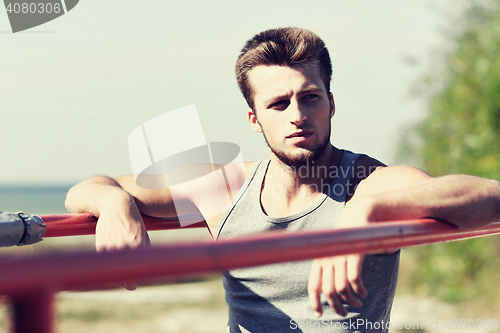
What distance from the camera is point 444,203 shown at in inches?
49.4

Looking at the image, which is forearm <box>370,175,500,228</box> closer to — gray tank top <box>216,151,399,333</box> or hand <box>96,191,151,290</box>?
gray tank top <box>216,151,399,333</box>

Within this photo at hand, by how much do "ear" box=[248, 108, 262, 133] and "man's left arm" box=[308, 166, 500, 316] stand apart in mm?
939

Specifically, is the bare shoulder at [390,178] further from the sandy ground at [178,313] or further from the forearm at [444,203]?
the sandy ground at [178,313]

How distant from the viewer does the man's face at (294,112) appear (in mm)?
1917

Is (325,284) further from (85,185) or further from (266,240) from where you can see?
(85,185)

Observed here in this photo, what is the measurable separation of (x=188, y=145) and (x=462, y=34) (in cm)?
485

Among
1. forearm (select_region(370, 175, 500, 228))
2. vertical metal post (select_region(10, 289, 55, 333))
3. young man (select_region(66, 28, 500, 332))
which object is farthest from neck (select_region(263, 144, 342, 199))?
vertical metal post (select_region(10, 289, 55, 333))

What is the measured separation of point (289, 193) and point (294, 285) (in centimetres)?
46

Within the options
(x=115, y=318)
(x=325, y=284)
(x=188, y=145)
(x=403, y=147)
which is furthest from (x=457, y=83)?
(x=115, y=318)

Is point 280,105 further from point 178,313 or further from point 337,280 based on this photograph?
point 178,313

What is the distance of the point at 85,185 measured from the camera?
1.97m

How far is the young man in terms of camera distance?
4.97 feet

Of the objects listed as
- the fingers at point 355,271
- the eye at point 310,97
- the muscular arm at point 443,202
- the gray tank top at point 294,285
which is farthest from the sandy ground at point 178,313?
the fingers at point 355,271

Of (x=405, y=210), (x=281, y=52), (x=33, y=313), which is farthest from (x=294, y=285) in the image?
(x=33, y=313)
